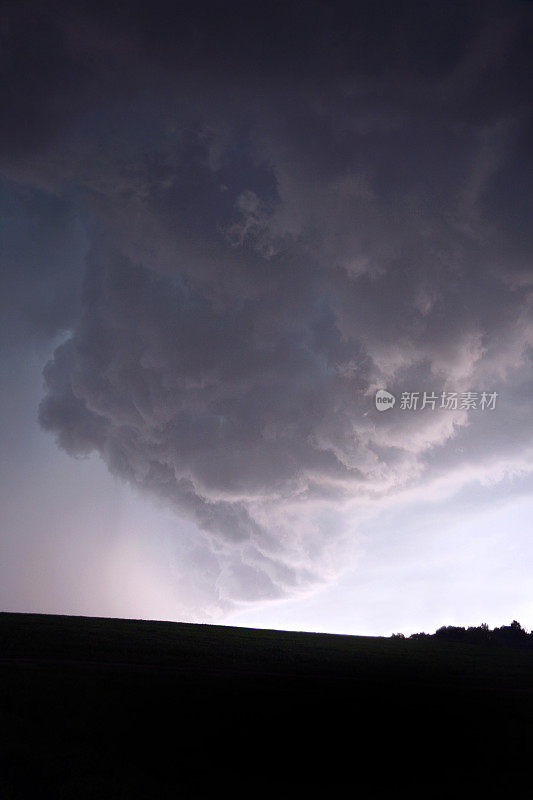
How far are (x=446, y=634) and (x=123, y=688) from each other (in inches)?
3685

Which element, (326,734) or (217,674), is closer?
(326,734)

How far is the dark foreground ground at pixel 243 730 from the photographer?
15.2m

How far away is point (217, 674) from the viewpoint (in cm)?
3072

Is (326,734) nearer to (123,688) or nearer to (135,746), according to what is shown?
(135,746)

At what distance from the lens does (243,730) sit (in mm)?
19578

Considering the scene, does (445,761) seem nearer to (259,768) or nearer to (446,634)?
(259,768)

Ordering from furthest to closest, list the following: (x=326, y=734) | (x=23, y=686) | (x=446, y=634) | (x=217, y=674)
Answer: (x=446, y=634), (x=217, y=674), (x=23, y=686), (x=326, y=734)

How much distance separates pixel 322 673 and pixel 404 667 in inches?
488

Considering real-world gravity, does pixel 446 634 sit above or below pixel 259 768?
above

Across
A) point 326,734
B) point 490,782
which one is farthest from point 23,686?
point 490,782

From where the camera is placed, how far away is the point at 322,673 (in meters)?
34.6

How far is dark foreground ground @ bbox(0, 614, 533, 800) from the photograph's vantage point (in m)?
15.2

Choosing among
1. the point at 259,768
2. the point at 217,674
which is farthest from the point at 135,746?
the point at 217,674

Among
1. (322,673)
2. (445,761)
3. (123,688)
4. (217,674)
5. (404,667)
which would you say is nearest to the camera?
(445,761)
